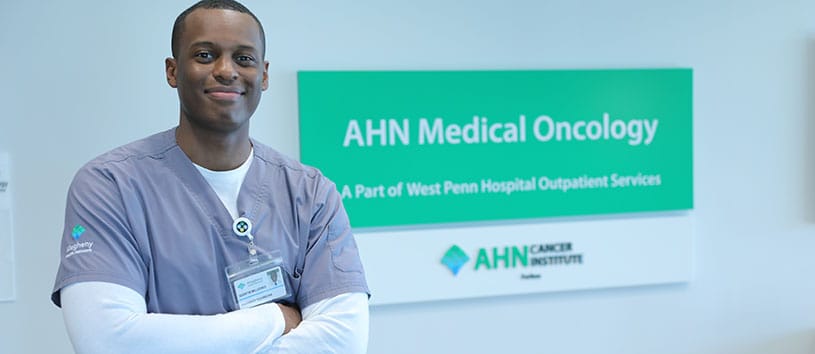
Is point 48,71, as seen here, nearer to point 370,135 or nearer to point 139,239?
point 370,135

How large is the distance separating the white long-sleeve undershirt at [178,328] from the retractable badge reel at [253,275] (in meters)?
0.03

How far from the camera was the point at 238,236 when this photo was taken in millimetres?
1438

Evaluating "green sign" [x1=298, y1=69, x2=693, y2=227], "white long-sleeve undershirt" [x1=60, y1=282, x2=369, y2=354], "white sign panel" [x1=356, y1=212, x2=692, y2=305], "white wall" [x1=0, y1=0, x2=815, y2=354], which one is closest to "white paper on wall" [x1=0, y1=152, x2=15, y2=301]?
"white wall" [x1=0, y1=0, x2=815, y2=354]

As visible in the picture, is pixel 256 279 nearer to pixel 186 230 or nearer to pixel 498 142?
pixel 186 230

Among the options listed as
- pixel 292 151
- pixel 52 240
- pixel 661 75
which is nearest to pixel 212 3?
pixel 292 151

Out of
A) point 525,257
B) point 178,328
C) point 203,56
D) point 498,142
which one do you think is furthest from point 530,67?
point 178,328

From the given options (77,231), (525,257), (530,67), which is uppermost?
(530,67)

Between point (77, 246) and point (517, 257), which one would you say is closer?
point (77, 246)

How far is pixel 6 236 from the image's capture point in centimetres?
228

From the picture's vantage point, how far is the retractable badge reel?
1.42m

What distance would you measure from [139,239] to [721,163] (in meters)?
2.07

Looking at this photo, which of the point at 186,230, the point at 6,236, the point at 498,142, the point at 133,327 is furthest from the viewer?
the point at 498,142

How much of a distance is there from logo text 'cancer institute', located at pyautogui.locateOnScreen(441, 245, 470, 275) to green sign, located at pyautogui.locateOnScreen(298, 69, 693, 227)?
0.10 metres

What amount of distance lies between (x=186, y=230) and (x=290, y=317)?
0.24 m
